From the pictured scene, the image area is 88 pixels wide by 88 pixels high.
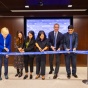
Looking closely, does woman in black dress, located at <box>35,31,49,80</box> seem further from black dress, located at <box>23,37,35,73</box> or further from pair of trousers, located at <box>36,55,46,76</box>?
black dress, located at <box>23,37,35,73</box>

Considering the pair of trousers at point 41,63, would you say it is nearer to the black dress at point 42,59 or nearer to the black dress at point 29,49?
the black dress at point 42,59

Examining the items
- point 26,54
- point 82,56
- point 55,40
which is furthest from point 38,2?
point 82,56

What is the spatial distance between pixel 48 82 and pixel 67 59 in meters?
0.93

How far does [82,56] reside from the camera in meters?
7.56

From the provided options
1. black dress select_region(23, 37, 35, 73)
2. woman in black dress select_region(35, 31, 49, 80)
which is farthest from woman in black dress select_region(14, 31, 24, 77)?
woman in black dress select_region(35, 31, 49, 80)

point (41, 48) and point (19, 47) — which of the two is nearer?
point (41, 48)

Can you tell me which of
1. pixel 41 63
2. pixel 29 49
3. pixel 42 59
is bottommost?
pixel 41 63

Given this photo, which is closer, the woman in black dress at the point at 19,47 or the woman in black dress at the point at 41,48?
the woman in black dress at the point at 41,48

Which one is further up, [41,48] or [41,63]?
[41,48]

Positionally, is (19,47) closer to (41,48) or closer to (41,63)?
(41,48)

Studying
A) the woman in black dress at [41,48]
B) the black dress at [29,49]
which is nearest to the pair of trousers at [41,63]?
the woman in black dress at [41,48]

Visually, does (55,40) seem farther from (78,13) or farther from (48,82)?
(78,13)

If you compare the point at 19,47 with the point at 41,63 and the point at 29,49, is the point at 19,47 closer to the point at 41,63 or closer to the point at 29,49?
the point at 29,49

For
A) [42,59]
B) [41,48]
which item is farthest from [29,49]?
[42,59]
